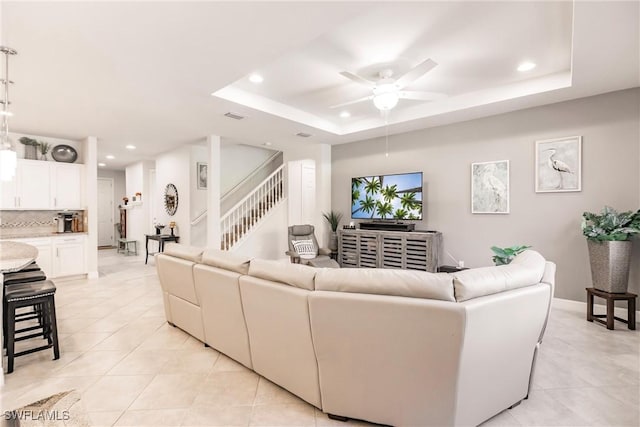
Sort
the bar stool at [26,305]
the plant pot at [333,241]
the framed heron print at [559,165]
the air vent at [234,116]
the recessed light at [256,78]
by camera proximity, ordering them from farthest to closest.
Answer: the plant pot at [333,241]
the air vent at [234,116]
the framed heron print at [559,165]
the recessed light at [256,78]
the bar stool at [26,305]

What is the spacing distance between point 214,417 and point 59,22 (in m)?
2.90

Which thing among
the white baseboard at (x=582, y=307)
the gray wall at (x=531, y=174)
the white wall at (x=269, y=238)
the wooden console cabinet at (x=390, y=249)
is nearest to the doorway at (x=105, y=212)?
the white wall at (x=269, y=238)

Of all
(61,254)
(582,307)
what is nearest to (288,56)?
(582,307)

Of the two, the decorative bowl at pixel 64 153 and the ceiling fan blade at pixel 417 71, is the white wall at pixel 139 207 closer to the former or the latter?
the decorative bowl at pixel 64 153

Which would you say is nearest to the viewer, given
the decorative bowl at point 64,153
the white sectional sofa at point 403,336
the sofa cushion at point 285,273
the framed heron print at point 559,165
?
the white sectional sofa at point 403,336

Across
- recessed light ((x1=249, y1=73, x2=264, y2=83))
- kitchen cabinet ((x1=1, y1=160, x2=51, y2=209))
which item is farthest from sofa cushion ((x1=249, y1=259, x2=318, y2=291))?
kitchen cabinet ((x1=1, y1=160, x2=51, y2=209))

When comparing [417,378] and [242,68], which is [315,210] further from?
[417,378]

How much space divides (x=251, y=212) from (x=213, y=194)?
1.74 metres

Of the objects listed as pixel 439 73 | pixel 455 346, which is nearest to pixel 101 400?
pixel 455 346

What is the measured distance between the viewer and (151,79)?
3182 millimetres

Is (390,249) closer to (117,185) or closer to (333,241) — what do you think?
(333,241)

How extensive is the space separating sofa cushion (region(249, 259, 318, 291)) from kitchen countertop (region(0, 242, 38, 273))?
175cm

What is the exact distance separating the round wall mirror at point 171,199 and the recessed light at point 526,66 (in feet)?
22.0

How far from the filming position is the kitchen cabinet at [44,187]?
17.0 feet
